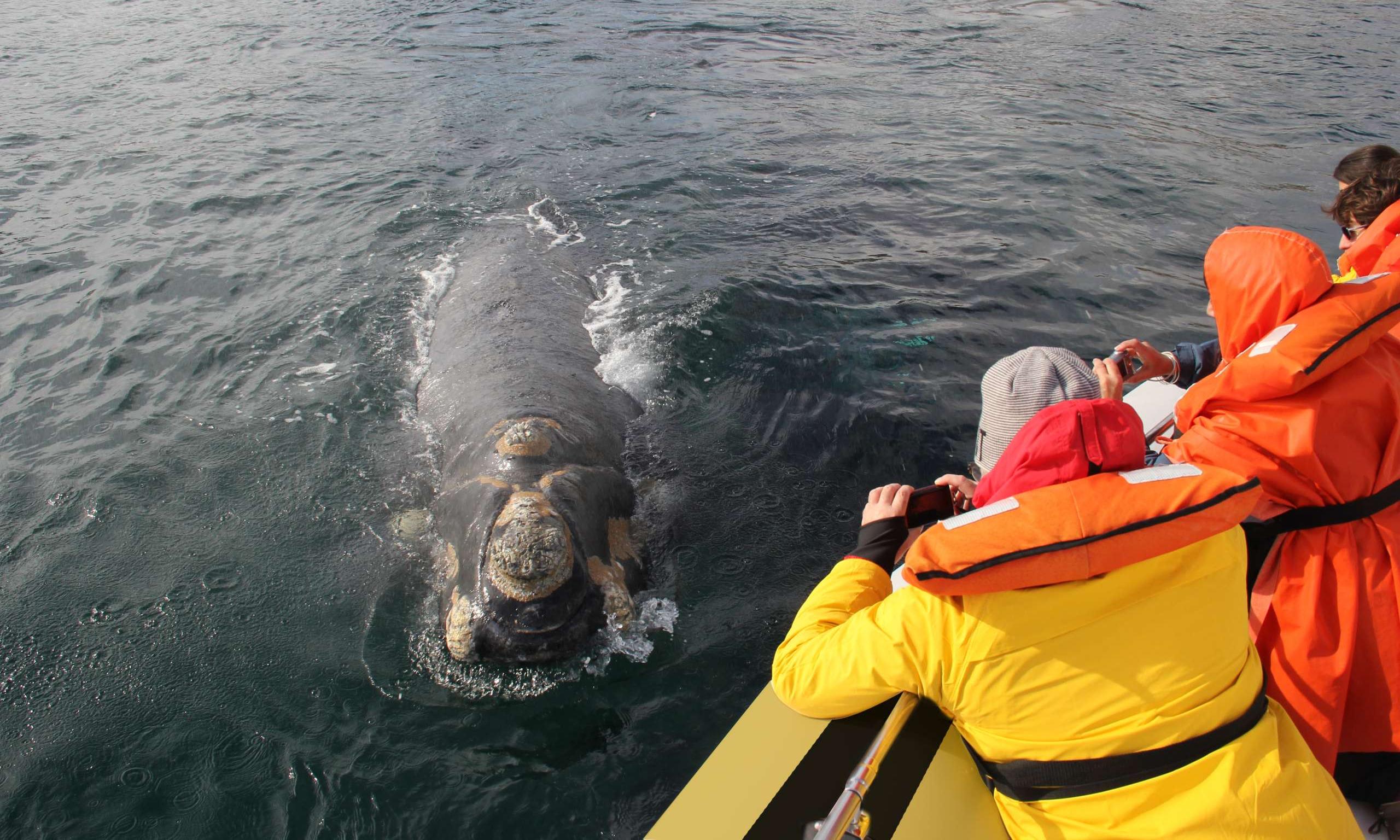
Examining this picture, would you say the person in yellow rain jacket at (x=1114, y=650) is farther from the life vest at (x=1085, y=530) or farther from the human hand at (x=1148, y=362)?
the human hand at (x=1148, y=362)

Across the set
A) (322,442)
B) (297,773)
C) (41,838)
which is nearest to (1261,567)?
(297,773)

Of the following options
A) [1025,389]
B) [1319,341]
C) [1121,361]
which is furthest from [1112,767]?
[1121,361]

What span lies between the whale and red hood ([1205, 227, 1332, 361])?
12.3 ft

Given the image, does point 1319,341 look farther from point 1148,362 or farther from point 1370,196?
point 1370,196

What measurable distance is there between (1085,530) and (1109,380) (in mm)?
1924

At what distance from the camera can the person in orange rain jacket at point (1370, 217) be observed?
16.1 feet

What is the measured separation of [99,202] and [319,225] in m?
3.68

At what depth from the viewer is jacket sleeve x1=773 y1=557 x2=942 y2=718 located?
9.09 feet

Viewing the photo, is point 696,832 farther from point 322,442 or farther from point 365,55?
point 365,55

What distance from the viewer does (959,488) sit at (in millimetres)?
3848

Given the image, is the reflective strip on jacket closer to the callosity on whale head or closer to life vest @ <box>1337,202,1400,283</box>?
the callosity on whale head

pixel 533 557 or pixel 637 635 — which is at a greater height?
pixel 533 557

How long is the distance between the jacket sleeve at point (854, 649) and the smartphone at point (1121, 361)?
180 cm

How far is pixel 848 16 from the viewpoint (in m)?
24.9
